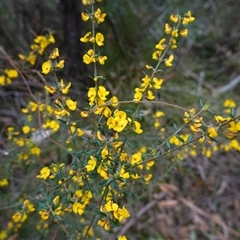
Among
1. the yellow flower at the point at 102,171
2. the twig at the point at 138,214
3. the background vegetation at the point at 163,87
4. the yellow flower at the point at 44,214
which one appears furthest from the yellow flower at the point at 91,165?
the twig at the point at 138,214

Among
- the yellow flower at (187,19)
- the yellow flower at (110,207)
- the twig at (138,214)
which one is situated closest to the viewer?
the yellow flower at (110,207)

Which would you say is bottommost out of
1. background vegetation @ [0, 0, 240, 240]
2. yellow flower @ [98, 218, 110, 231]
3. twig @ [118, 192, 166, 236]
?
yellow flower @ [98, 218, 110, 231]

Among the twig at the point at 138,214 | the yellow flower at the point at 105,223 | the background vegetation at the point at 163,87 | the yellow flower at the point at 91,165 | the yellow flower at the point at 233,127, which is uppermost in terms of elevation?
the background vegetation at the point at 163,87

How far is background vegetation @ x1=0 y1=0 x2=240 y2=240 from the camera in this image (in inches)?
75.0

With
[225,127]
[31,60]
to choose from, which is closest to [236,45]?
[31,60]

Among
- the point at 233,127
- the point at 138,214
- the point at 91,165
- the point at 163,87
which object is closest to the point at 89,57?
the point at 91,165

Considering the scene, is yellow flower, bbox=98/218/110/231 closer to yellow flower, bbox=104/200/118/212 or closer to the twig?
yellow flower, bbox=104/200/118/212

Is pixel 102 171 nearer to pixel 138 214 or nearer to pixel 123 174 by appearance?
pixel 123 174

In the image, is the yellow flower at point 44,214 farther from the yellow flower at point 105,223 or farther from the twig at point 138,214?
the twig at point 138,214

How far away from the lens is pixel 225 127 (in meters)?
0.96

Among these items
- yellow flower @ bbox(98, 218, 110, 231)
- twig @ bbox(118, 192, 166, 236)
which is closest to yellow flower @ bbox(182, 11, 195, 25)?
yellow flower @ bbox(98, 218, 110, 231)

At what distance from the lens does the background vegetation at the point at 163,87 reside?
1906 mm

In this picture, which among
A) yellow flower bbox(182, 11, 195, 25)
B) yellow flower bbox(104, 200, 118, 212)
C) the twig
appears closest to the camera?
yellow flower bbox(104, 200, 118, 212)

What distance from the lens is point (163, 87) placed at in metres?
2.36
